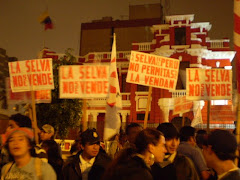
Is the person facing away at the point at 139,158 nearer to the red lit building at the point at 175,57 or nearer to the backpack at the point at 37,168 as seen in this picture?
the backpack at the point at 37,168

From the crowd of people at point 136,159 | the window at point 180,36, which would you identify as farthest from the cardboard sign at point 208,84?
the window at point 180,36

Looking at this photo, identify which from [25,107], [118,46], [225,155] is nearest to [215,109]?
[225,155]

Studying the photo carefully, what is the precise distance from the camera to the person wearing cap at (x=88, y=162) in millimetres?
4066

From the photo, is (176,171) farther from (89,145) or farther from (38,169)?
(38,169)

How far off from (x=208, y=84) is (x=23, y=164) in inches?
215

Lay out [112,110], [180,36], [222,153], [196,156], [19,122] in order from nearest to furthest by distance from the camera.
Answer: [222,153]
[196,156]
[19,122]
[112,110]
[180,36]

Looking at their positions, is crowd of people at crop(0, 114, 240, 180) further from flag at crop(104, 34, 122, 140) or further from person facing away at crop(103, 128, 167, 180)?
flag at crop(104, 34, 122, 140)

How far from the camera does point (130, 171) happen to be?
2.66 meters

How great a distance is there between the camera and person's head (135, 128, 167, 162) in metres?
3.09

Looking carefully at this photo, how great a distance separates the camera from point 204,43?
2167 centimetres

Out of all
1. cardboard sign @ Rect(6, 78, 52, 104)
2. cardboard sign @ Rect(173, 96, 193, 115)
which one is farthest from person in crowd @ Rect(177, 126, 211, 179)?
cardboard sign @ Rect(173, 96, 193, 115)

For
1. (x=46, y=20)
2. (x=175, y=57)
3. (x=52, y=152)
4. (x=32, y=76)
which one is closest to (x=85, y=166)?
(x=52, y=152)

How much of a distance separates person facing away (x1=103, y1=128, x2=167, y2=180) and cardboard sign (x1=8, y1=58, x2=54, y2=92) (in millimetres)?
4435

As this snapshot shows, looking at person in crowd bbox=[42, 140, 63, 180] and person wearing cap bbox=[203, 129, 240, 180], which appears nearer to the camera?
person wearing cap bbox=[203, 129, 240, 180]
